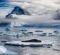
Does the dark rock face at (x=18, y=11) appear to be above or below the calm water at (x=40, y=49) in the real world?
above

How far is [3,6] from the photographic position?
4953 millimetres

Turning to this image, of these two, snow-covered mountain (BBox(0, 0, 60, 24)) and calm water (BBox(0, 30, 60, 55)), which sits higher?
snow-covered mountain (BBox(0, 0, 60, 24))

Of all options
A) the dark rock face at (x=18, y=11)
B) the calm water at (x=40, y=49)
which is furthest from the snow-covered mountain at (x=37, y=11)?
the calm water at (x=40, y=49)

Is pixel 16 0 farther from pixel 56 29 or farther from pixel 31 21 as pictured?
pixel 56 29

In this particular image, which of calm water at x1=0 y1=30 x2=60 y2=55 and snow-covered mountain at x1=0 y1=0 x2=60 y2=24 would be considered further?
snow-covered mountain at x1=0 y1=0 x2=60 y2=24

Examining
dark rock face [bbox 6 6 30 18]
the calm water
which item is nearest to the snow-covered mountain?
dark rock face [bbox 6 6 30 18]

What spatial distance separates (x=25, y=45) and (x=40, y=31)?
15.7 inches

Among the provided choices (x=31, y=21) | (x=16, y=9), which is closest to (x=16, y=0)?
(x=16, y=9)

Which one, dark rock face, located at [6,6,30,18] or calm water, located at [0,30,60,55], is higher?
dark rock face, located at [6,6,30,18]

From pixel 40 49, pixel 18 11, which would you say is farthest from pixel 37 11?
pixel 40 49

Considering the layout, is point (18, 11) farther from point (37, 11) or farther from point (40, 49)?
point (40, 49)

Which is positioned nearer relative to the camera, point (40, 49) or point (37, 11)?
point (40, 49)

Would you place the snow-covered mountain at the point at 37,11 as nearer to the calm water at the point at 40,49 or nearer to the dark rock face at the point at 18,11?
the dark rock face at the point at 18,11

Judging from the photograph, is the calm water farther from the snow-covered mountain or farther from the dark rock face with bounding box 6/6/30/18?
the dark rock face with bounding box 6/6/30/18
